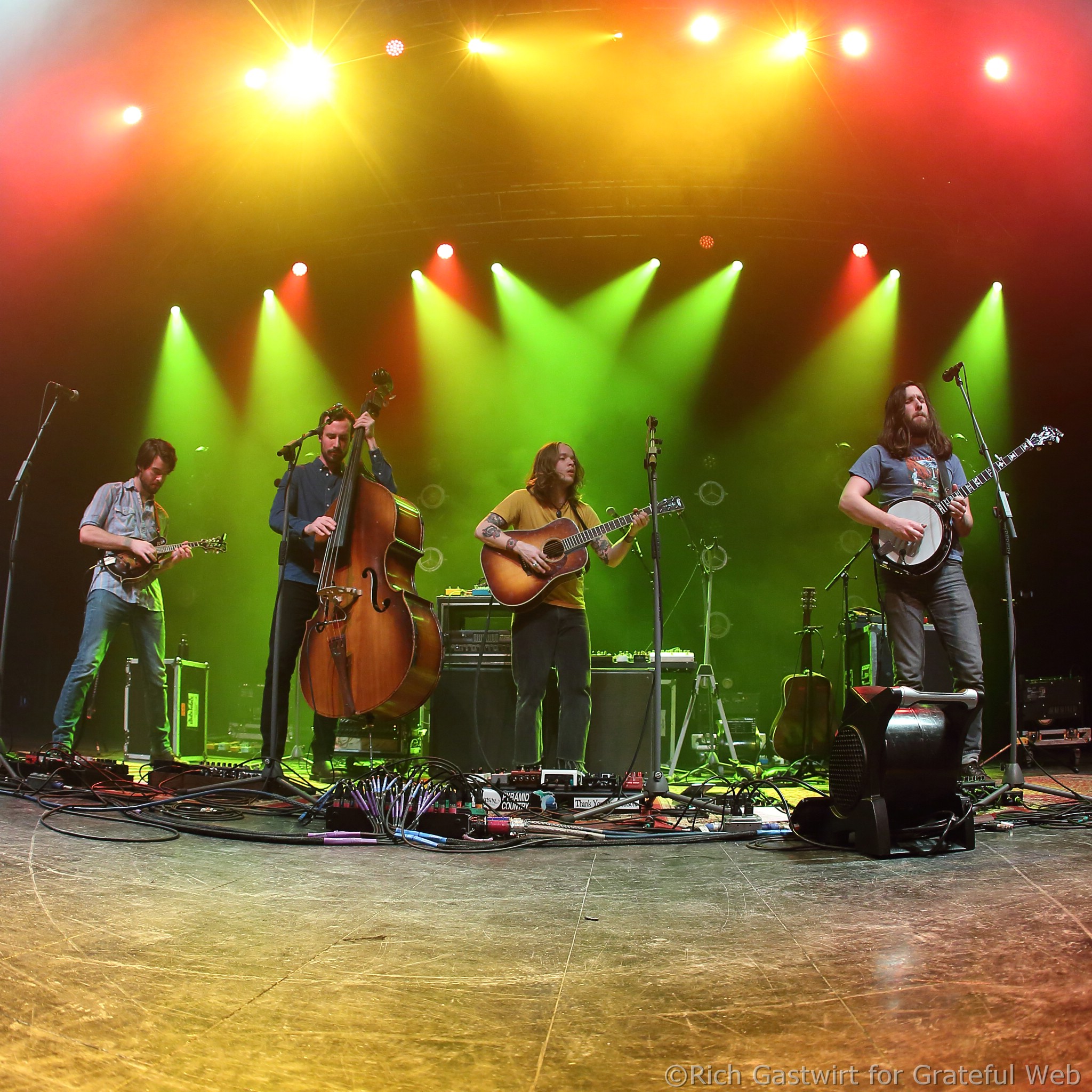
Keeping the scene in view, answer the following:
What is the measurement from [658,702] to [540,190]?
6.13 meters

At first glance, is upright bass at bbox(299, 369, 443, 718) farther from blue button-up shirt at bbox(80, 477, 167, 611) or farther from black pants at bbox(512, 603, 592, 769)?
blue button-up shirt at bbox(80, 477, 167, 611)

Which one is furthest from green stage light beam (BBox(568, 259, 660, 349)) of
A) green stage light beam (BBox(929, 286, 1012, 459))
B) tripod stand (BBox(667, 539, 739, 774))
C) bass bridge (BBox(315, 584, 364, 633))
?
bass bridge (BBox(315, 584, 364, 633))

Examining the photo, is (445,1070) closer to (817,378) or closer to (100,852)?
(100,852)

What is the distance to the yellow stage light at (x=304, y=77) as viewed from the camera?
6.74m

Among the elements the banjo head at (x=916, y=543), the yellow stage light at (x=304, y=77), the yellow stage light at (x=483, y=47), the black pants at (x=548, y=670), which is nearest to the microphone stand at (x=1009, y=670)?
the banjo head at (x=916, y=543)

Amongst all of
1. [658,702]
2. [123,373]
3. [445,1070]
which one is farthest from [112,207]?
[445,1070]

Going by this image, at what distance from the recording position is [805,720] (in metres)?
6.30

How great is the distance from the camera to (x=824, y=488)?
8.91 meters

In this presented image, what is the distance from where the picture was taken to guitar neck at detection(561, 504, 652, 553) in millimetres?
4844

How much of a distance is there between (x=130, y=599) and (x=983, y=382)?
301 inches

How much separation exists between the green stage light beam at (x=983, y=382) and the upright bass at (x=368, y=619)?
6.09 meters

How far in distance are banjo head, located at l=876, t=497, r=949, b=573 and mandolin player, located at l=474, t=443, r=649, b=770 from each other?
1.27 meters

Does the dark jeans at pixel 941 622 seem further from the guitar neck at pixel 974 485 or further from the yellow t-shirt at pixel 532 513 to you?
the yellow t-shirt at pixel 532 513

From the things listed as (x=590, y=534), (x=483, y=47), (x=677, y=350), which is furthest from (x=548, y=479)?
(x=677, y=350)
